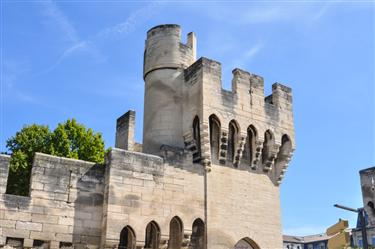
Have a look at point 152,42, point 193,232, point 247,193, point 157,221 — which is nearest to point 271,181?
point 247,193

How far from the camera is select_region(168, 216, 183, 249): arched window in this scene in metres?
14.8

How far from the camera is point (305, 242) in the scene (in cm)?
6531

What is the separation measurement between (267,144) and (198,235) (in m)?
4.72

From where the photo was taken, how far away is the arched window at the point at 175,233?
1483cm

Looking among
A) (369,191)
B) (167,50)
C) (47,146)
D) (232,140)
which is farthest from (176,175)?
(47,146)

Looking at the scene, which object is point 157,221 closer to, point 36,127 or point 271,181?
point 271,181

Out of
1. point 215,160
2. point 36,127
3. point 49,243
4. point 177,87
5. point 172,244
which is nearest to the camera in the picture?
point 49,243

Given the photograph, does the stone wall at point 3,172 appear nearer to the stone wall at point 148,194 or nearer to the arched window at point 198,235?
the stone wall at point 148,194

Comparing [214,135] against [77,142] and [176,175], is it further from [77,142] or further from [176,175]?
[77,142]

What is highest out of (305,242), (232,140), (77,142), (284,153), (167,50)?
(167,50)

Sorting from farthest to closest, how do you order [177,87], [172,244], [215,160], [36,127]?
1. [36,127]
2. [177,87]
3. [215,160]
4. [172,244]

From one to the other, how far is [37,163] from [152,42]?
7.01 m

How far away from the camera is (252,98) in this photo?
697 inches

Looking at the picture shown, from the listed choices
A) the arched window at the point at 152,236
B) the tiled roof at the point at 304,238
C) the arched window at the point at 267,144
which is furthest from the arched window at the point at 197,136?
the tiled roof at the point at 304,238
